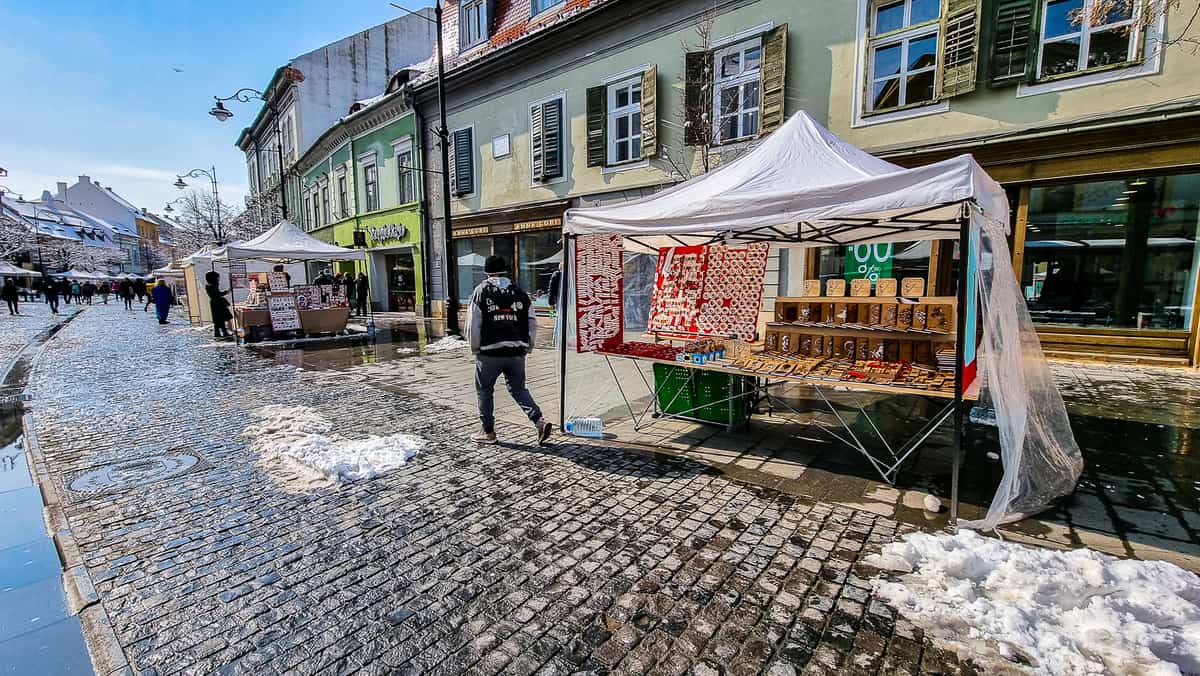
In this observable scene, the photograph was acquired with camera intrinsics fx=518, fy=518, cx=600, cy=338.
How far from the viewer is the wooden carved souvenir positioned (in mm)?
4738

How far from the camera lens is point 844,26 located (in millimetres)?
9406

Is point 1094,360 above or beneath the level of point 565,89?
beneath

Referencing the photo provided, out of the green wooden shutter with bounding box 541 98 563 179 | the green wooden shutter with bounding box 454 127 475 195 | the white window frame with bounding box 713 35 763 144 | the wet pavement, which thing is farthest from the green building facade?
the wet pavement

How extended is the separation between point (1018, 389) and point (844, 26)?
8583mm

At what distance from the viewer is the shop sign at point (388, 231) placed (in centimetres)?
1977

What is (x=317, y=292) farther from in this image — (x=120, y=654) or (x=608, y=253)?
(x=120, y=654)

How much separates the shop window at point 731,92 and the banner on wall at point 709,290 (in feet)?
17.7

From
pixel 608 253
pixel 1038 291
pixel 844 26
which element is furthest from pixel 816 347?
pixel 844 26

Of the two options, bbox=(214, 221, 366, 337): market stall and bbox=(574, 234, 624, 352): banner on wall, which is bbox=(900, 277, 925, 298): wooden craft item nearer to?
bbox=(574, 234, 624, 352): banner on wall

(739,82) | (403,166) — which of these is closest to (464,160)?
(403,166)

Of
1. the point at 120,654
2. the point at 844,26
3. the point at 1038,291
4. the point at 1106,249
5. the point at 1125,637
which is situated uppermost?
the point at 844,26

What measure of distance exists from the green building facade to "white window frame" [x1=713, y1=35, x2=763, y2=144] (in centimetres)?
1036

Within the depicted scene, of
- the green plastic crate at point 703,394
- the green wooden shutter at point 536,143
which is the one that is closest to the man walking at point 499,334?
the green plastic crate at point 703,394

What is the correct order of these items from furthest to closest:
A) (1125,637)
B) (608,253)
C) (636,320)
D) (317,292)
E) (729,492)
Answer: (317,292)
(636,320)
(608,253)
(729,492)
(1125,637)
